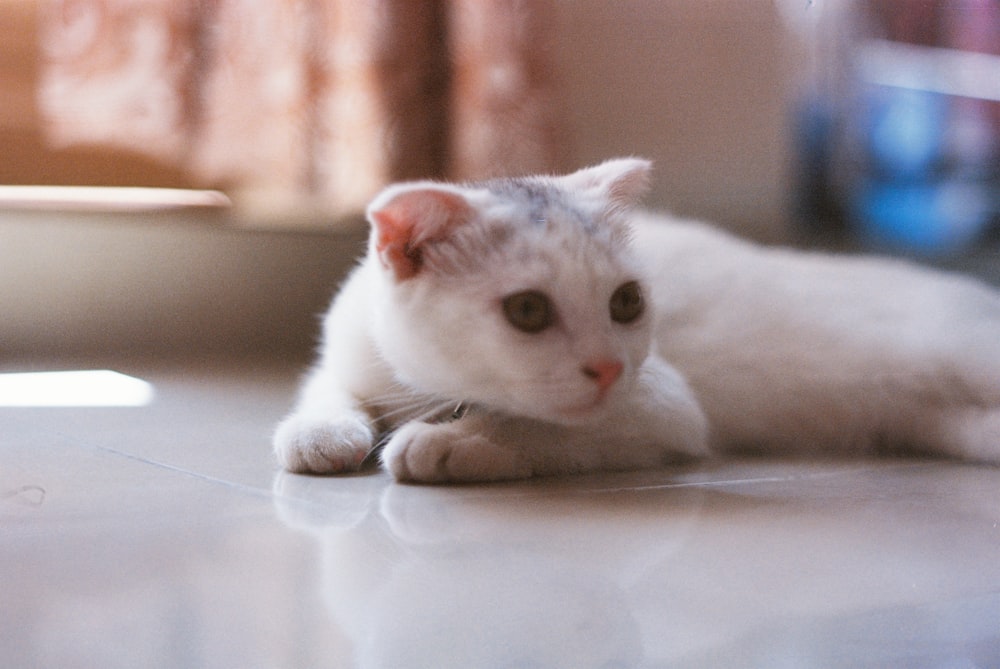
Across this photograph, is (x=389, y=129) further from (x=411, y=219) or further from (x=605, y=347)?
(x=605, y=347)

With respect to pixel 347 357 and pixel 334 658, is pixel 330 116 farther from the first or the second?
pixel 334 658

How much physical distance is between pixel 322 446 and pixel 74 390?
1.07 m

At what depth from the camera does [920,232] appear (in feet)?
11.2

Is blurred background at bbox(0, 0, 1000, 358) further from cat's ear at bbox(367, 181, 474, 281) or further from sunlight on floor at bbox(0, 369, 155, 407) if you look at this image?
cat's ear at bbox(367, 181, 474, 281)

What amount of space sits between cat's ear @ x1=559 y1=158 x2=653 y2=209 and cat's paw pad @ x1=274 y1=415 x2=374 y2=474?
1.73 feet

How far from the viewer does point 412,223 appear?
1387 mm

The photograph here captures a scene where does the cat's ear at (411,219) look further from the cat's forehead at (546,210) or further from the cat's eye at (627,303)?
the cat's eye at (627,303)

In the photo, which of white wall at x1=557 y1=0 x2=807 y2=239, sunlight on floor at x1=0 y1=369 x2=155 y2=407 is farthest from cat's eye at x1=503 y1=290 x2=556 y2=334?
white wall at x1=557 y1=0 x2=807 y2=239

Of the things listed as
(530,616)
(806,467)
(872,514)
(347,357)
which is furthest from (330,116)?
(530,616)

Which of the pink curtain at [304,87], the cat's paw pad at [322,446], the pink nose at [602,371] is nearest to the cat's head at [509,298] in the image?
the pink nose at [602,371]

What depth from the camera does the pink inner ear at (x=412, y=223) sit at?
4.43ft

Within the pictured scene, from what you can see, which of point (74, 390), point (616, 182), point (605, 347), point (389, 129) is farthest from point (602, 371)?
point (389, 129)

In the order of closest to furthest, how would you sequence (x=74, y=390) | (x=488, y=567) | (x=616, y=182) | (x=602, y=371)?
(x=488, y=567) → (x=602, y=371) → (x=616, y=182) → (x=74, y=390)

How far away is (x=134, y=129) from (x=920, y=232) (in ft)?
8.61
